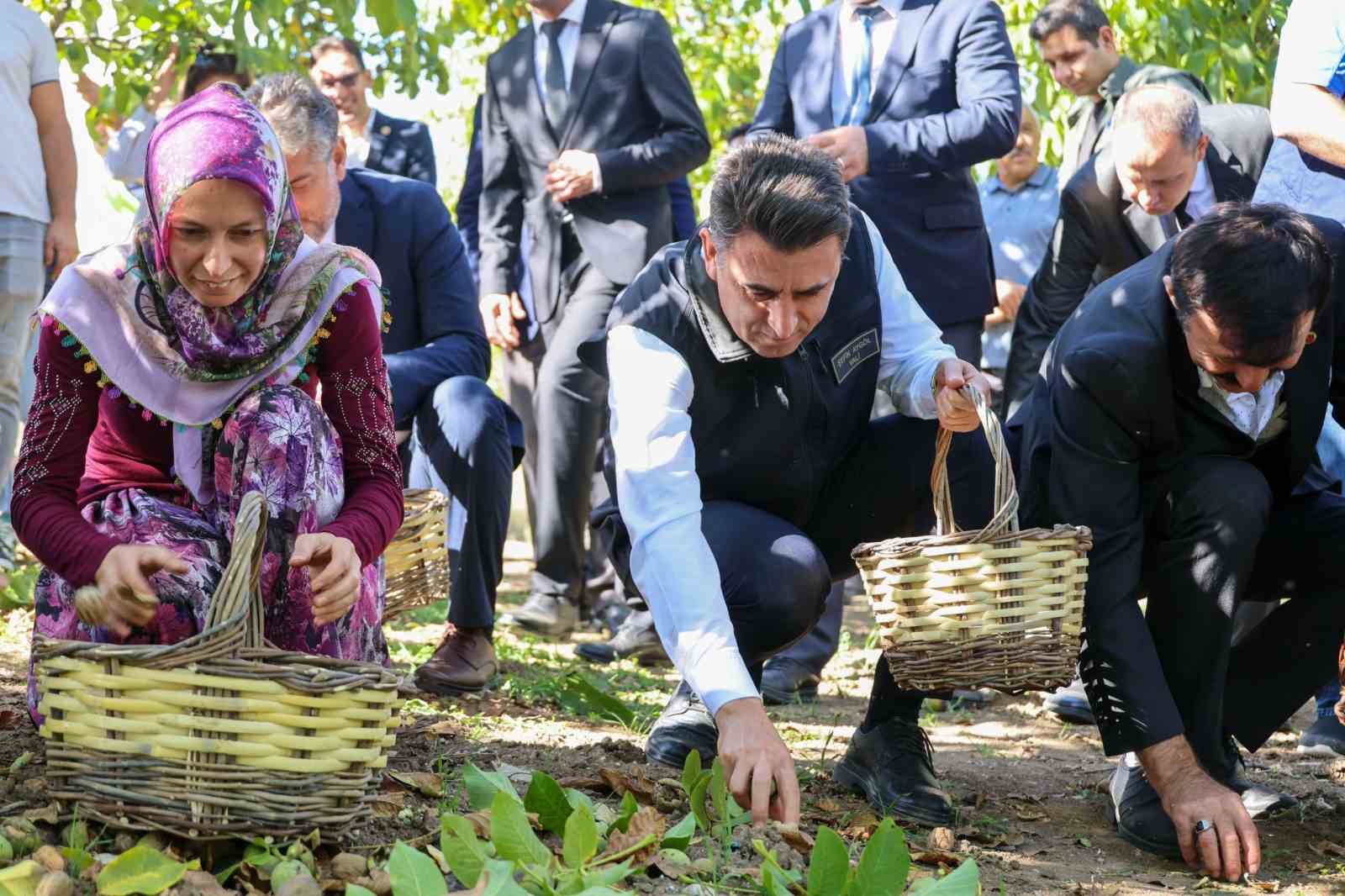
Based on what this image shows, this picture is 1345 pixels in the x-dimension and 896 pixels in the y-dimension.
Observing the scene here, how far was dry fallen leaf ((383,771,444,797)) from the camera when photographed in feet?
9.20

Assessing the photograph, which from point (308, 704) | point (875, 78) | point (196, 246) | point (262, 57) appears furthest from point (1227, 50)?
point (308, 704)

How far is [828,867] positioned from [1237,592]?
1121mm

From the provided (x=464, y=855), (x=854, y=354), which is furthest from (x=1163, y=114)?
(x=464, y=855)

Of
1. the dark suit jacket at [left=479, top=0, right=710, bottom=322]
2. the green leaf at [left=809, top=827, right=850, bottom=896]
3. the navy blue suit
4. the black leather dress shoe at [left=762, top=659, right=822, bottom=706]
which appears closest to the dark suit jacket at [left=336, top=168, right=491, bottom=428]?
the navy blue suit

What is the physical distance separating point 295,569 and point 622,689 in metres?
1.76

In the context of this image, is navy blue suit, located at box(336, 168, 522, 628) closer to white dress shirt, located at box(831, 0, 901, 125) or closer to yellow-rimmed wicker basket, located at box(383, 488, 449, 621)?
yellow-rimmed wicker basket, located at box(383, 488, 449, 621)

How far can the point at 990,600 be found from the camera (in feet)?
8.85

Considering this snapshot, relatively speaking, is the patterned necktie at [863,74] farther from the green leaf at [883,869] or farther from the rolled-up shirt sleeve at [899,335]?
the green leaf at [883,869]

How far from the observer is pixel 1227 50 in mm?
6402

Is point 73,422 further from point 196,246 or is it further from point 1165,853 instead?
point 1165,853

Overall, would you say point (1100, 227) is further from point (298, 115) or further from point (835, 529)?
point (298, 115)

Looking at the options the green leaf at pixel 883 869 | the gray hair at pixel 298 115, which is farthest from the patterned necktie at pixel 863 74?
the green leaf at pixel 883 869

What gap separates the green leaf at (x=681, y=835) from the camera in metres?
2.49

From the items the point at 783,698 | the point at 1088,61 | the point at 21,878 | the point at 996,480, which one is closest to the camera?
the point at 21,878
